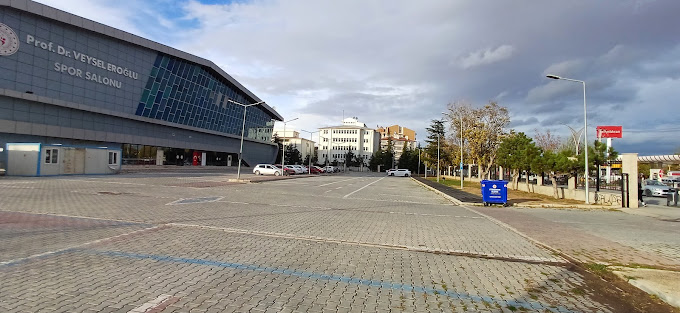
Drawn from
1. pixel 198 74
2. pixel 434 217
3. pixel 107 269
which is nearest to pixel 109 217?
pixel 107 269

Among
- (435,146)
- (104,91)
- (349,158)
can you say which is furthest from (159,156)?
(349,158)

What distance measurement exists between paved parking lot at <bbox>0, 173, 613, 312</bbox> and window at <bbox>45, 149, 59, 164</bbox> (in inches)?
944

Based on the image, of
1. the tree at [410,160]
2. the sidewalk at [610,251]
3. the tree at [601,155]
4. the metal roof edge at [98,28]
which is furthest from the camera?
the tree at [410,160]

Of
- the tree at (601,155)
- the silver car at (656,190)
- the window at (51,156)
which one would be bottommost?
the silver car at (656,190)

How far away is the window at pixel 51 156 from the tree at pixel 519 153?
37.7 meters

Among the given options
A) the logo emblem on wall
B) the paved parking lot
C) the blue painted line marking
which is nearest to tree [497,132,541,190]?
the paved parking lot

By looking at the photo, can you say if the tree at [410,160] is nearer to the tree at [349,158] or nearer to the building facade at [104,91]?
the tree at [349,158]

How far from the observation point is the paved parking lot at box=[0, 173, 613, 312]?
4578 mm

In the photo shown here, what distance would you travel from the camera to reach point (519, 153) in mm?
30391

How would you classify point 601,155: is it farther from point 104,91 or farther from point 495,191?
point 104,91

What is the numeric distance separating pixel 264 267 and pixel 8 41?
46860 mm

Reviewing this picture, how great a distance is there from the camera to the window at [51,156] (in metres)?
30.5

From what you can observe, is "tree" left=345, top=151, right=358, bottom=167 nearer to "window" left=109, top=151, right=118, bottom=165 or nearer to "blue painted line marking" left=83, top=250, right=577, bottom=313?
"window" left=109, top=151, right=118, bottom=165

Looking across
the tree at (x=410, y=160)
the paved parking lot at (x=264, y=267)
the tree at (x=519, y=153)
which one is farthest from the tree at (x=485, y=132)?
the tree at (x=410, y=160)
